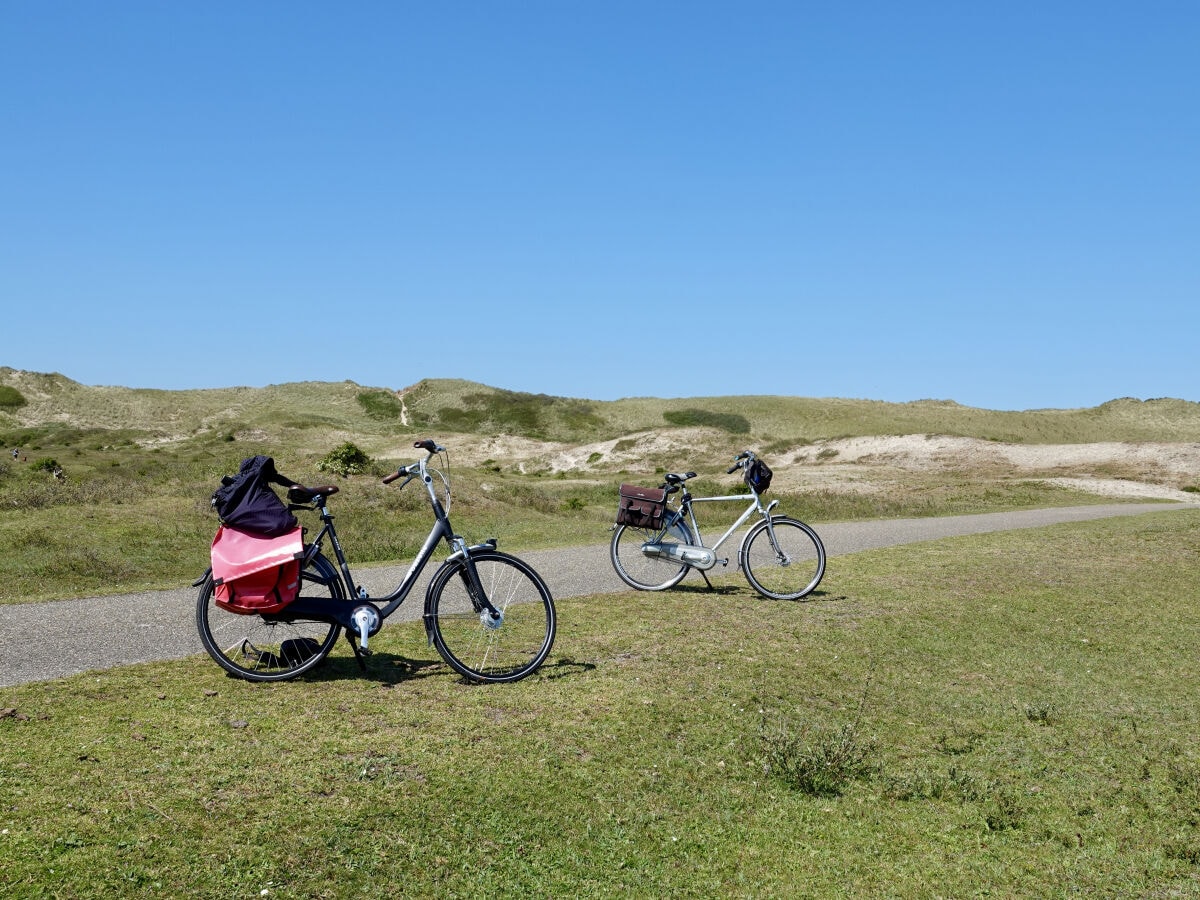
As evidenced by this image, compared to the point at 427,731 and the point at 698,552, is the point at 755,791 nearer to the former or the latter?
the point at 427,731

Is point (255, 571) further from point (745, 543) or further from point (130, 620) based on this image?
point (745, 543)

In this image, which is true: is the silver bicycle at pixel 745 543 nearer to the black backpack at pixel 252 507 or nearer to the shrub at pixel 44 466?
the black backpack at pixel 252 507

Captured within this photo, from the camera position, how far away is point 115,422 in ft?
326

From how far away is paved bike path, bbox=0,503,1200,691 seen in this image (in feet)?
26.7

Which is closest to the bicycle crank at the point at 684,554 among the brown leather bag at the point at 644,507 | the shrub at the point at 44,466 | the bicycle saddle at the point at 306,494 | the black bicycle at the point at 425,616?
the brown leather bag at the point at 644,507

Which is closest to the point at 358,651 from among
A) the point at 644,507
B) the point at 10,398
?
the point at 644,507

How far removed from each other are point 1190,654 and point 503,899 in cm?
901

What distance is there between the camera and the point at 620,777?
5785 millimetres

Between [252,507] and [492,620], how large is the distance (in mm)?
2120

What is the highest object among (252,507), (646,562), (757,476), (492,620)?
(757,476)

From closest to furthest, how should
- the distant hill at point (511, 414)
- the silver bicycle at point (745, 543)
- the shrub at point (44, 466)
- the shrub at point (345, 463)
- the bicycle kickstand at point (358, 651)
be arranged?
the bicycle kickstand at point (358, 651) < the silver bicycle at point (745, 543) < the shrub at point (345, 463) < the shrub at point (44, 466) < the distant hill at point (511, 414)

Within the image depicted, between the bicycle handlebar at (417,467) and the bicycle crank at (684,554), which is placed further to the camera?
the bicycle crank at (684,554)

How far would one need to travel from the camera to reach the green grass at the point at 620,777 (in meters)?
4.63

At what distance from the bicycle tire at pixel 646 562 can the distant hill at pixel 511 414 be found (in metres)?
73.2
